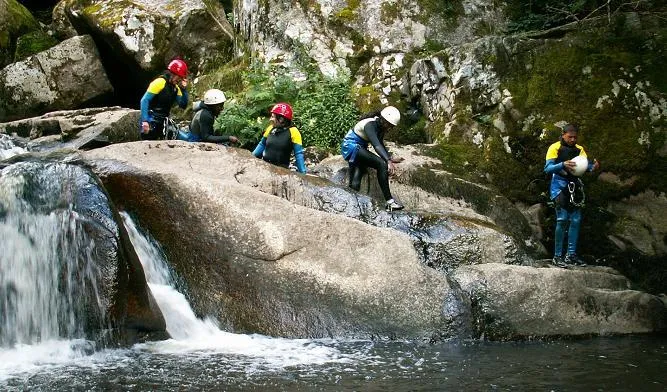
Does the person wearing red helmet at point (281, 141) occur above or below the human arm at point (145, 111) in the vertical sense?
below

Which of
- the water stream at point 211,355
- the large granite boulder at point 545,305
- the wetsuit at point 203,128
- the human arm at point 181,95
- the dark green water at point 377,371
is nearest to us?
the dark green water at point 377,371

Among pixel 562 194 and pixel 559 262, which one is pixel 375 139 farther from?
pixel 559 262

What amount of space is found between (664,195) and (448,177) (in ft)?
12.1

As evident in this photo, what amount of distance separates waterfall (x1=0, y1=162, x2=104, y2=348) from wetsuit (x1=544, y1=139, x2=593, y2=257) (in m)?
7.11

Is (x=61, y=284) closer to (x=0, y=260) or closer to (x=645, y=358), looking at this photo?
(x=0, y=260)

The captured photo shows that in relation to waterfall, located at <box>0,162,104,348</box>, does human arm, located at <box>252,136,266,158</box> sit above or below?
above

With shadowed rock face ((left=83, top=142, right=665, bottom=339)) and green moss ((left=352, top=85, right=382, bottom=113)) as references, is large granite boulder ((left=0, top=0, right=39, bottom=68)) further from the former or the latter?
shadowed rock face ((left=83, top=142, right=665, bottom=339))

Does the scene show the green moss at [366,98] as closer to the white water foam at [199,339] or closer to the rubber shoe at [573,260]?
the rubber shoe at [573,260]

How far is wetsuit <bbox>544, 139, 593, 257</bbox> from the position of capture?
11.3m

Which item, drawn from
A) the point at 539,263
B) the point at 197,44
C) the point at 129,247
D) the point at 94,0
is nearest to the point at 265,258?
the point at 129,247

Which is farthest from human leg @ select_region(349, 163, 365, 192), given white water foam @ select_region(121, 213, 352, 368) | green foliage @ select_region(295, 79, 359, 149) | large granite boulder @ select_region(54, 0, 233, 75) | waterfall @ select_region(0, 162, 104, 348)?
large granite boulder @ select_region(54, 0, 233, 75)

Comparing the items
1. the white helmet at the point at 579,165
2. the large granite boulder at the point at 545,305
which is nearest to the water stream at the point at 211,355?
the large granite boulder at the point at 545,305

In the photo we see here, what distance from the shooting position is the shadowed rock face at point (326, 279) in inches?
331

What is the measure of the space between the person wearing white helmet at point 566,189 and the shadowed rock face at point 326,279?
1.96 m
